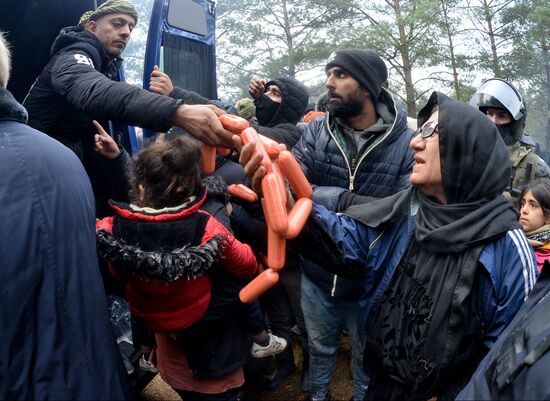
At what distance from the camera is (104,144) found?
9.33 feet

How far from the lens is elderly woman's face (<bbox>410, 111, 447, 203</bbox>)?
1.81 m

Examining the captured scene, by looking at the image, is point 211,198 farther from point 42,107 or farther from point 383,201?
point 42,107

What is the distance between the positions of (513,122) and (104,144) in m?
3.39

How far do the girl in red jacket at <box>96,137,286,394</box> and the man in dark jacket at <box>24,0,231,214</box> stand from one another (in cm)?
25

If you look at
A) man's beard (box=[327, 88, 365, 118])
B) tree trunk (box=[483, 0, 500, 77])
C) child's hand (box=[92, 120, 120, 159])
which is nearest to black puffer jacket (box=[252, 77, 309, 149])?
man's beard (box=[327, 88, 365, 118])

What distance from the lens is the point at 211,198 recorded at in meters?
2.32

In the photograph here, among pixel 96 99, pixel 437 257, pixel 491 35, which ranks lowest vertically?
pixel 437 257

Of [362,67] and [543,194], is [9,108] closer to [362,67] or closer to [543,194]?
[362,67]

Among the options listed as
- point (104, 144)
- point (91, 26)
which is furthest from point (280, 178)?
point (91, 26)

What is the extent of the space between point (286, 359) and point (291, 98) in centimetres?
211

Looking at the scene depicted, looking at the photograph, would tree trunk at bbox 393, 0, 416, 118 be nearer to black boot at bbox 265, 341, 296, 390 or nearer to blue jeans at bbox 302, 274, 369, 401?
black boot at bbox 265, 341, 296, 390

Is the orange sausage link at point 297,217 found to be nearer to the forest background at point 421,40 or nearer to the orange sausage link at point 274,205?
the orange sausage link at point 274,205

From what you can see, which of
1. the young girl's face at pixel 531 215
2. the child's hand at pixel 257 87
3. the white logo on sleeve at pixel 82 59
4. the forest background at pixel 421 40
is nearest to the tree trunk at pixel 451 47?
the forest background at pixel 421 40

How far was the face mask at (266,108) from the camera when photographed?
3.71 meters
